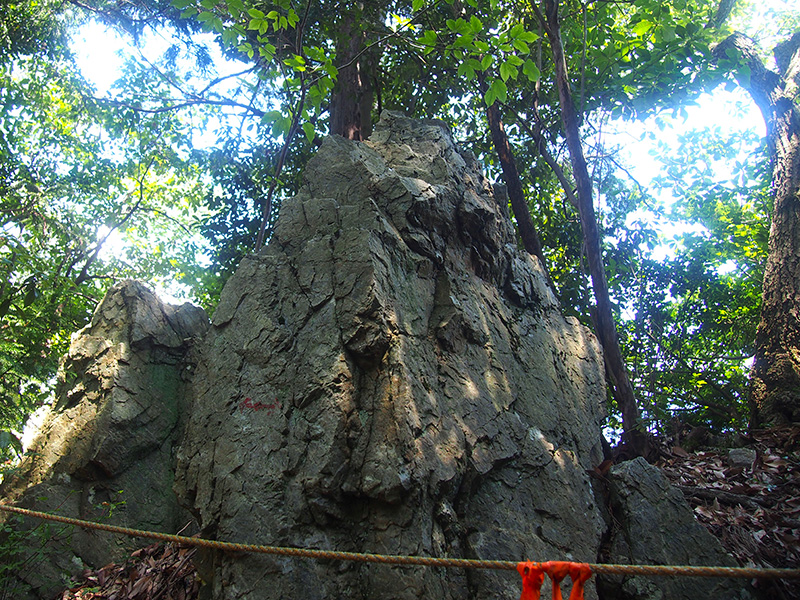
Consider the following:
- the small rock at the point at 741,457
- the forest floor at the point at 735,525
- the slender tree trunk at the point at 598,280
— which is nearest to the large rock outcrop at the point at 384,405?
the slender tree trunk at the point at 598,280

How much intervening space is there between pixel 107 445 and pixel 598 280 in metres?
5.30

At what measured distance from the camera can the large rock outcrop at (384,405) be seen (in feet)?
9.30

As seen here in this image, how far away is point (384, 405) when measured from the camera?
312 cm

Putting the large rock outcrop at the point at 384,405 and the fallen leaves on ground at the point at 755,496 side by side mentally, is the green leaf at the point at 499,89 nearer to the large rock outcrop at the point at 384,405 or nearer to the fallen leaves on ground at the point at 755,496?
the large rock outcrop at the point at 384,405

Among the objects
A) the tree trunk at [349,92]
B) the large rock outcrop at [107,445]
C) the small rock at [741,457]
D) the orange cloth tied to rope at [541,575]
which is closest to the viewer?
the orange cloth tied to rope at [541,575]

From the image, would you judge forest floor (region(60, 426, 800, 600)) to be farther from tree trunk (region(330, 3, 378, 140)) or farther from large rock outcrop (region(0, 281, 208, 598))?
tree trunk (region(330, 3, 378, 140))

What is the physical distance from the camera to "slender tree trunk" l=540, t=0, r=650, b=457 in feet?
17.0

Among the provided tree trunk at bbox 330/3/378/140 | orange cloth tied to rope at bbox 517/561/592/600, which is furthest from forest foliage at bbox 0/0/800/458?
orange cloth tied to rope at bbox 517/561/592/600

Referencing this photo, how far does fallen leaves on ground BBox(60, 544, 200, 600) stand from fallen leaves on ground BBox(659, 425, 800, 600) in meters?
3.92

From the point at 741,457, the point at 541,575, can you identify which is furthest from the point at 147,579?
the point at 741,457

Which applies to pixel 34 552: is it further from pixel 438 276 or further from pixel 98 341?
pixel 438 276

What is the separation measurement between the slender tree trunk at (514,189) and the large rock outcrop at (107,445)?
15.6ft

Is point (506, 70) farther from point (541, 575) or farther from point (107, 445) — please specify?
point (107, 445)

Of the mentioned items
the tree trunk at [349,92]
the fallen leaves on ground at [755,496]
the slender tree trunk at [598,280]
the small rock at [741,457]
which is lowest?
the fallen leaves on ground at [755,496]
